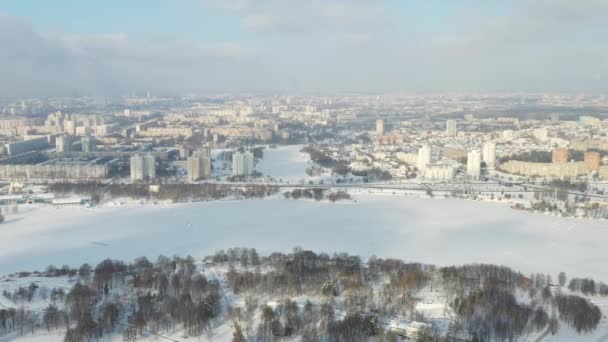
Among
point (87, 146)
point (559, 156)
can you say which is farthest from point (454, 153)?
point (87, 146)

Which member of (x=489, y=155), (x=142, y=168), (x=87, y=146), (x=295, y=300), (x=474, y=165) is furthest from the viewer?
(x=87, y=146)

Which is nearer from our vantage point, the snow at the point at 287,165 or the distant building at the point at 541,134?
the snow at the point at 287,165

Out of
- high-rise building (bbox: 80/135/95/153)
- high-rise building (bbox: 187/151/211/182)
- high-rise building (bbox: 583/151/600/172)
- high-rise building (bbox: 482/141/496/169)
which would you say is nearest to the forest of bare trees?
high-rise building (bbox: 187/151/211/182)

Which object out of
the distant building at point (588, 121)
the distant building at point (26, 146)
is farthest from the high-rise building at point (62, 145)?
the distant building at point (588, 121)

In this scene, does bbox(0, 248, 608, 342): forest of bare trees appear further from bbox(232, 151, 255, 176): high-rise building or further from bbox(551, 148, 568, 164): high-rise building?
bbox(551, 148, 568, 164): high-rise building

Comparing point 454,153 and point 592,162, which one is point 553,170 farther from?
point 454,153

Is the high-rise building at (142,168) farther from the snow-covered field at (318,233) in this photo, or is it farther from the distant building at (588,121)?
the distant building at (588,121)
